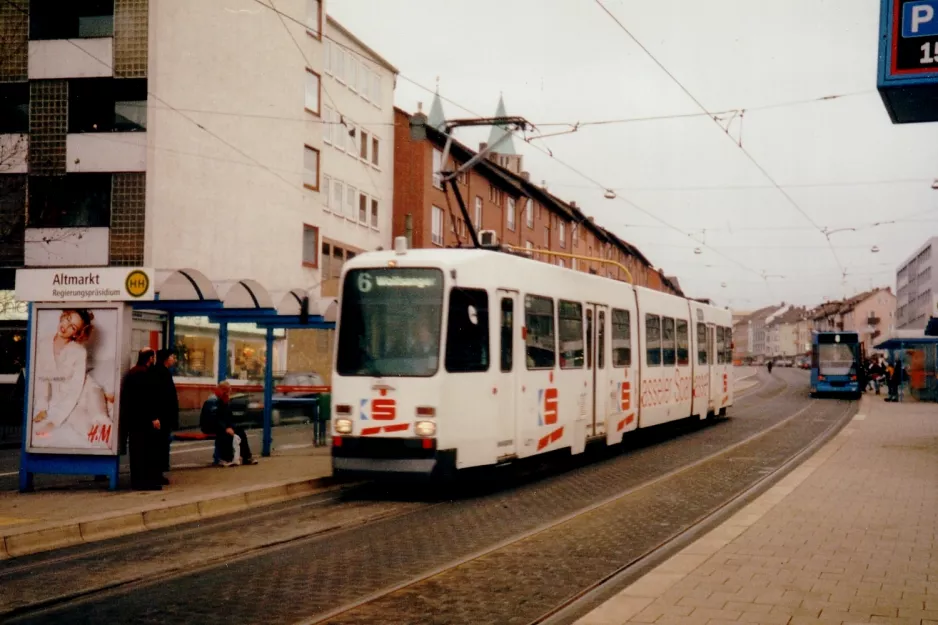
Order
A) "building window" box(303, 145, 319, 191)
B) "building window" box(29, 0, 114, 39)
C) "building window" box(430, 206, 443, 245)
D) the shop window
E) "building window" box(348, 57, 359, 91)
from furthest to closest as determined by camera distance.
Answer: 1. "building window" box(430, 206, 443, 245)
2. "building window" box(348, 57, 359, 91)
3. "building window" box(303, 145, 319, 191)
4. "building window" box(29, 0, 114, 39)
5. the shop window

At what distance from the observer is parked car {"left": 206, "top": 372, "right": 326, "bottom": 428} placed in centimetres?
2222

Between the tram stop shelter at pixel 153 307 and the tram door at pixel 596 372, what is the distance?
14.1 ft

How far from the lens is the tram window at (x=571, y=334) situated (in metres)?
15.5

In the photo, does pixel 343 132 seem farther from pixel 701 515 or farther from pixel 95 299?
pixel 701 515

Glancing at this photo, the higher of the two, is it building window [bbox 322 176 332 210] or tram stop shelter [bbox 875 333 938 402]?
building window [bbox 322 176 332 210]

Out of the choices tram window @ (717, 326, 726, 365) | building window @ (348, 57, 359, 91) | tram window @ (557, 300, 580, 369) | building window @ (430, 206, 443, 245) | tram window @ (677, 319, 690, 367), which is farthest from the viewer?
building window @ (430, 206, 443, 245)

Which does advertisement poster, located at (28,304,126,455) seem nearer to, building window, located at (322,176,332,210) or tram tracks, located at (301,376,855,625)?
tram tracks, located at (301,376,855,625)

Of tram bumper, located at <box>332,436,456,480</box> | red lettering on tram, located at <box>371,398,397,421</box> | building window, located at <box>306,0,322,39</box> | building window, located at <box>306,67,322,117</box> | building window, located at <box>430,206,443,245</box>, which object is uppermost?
building window, located at <box>306,0,322,39</box>

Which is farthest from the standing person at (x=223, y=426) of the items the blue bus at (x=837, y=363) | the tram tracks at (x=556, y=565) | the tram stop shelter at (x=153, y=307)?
the blue bus at (x=837, y=363)

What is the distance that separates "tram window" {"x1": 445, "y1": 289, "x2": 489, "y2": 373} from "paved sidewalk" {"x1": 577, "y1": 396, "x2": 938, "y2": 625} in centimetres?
367

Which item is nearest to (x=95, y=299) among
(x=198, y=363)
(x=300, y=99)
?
(x=198, y=363)

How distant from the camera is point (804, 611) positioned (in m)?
6.59

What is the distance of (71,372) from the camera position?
12.9m

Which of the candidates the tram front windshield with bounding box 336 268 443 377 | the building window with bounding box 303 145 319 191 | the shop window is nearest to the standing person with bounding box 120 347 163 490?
the tram front windshield with bounding box 336 268 443 377
